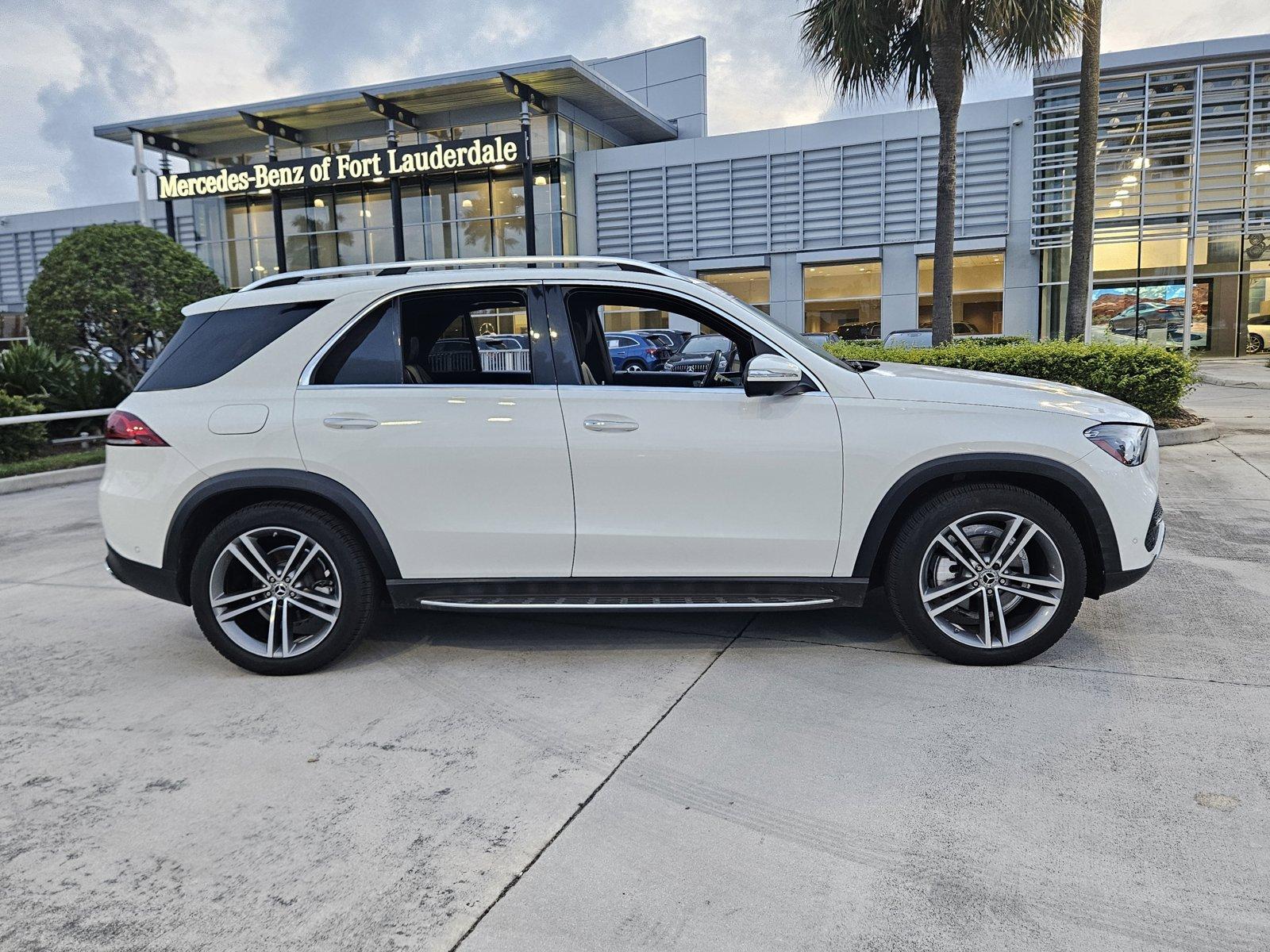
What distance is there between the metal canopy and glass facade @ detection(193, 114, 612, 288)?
961 millimetres

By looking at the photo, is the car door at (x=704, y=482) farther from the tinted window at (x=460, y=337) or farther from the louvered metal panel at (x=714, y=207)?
the louvered metal panel at (x=714, y=207)

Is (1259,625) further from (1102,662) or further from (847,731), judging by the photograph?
(847,731)

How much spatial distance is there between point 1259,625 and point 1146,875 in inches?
104

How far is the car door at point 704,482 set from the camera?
397 centimetres

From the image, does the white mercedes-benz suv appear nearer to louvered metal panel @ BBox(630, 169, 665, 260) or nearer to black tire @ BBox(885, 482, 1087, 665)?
black tire @ BBox(885, 482, 1087, 665)

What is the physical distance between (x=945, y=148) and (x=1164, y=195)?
17.6 metres

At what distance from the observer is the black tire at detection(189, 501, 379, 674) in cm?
414

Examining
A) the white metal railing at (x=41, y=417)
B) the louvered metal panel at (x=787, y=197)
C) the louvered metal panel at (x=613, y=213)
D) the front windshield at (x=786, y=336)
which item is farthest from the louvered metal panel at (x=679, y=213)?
the front windshield at (x=786, y=336)

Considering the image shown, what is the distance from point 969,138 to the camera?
2727 centimetres

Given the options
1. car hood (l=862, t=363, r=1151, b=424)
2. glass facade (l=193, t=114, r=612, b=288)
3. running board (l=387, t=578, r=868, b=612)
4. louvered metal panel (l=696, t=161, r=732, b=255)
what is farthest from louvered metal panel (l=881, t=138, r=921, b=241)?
running board (l=387, t=578, r=868, b=612)

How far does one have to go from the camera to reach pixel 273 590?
13.8ft

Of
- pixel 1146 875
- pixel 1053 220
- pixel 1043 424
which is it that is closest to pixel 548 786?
pixel 1146 875

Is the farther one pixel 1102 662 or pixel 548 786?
pixel 1102 662

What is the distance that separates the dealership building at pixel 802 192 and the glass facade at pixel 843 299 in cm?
7
